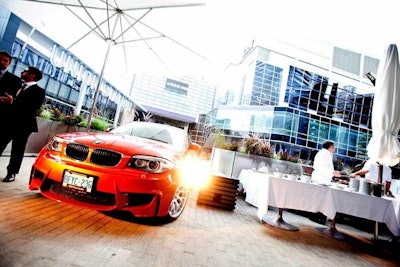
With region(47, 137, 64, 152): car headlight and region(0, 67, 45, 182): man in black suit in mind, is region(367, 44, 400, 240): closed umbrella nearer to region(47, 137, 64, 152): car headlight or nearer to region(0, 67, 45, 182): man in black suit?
region(47, 137, 64, 152): car headlight

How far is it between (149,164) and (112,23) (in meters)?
4.66

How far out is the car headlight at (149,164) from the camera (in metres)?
2.71

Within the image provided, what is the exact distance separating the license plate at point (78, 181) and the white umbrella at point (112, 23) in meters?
4.09

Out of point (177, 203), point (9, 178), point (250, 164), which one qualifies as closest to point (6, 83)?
point (9, 178)

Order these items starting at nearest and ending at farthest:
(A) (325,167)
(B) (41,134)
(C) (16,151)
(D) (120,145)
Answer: (D) (120,145), (C) (16,151), (A) (325,167), (B) (41,134)

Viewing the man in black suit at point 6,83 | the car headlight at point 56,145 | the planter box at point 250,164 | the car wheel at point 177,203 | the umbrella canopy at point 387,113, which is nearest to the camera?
the car headlight at point 56,145

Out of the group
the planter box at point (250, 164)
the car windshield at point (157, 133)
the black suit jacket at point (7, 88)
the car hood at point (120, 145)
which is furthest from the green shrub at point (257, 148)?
the black suit jacket at point (7, 88)

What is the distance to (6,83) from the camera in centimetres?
363

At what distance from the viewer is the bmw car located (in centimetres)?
254

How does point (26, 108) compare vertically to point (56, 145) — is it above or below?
above

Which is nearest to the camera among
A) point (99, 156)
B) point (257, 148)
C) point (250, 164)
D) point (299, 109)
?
point (99, 156)

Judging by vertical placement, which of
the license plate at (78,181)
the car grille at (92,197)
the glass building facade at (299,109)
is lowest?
the car grille at (92,197)

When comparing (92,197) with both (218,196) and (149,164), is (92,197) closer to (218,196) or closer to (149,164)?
(149,164)

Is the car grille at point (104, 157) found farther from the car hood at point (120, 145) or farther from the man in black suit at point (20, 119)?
the man in black suit at point (20, 119)
